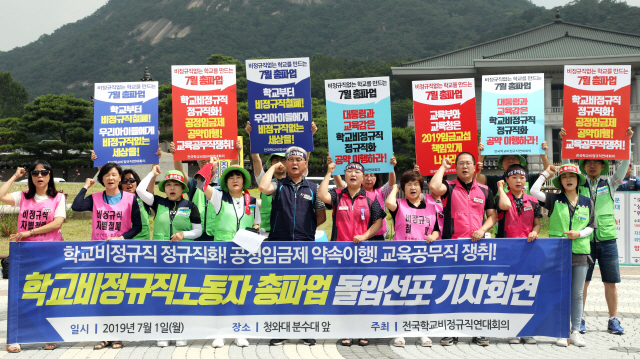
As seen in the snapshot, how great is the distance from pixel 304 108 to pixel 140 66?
128m

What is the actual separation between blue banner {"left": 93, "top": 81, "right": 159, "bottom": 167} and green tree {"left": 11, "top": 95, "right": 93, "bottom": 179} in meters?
30.4

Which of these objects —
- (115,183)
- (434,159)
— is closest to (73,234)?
(115,183)

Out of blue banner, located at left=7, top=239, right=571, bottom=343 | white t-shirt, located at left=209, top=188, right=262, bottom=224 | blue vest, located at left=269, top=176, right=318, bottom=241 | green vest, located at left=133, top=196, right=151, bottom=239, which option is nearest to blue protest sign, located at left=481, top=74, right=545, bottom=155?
blue banner, located at left=7, top=239, right=571, bottom=343

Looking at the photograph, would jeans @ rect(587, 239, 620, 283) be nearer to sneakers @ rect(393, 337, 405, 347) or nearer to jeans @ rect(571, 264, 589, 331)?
jeans @ rect(571, 264, 589, 331)

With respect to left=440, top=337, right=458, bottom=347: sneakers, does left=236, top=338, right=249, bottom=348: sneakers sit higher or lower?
higher

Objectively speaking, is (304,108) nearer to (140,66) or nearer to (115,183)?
(115,183)

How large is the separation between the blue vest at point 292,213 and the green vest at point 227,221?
342mm

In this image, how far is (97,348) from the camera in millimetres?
5559

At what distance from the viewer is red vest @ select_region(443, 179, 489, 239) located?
589 cm

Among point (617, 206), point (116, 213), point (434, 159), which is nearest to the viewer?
point (116, 213)

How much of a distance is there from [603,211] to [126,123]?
568 centimetres

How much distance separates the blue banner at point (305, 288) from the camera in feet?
18.5

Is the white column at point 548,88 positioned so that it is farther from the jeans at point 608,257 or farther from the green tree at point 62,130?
the jeans at point 608,257

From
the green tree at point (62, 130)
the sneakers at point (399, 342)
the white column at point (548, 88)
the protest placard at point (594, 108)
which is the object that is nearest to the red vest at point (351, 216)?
the sneakers at point (399, 342)
